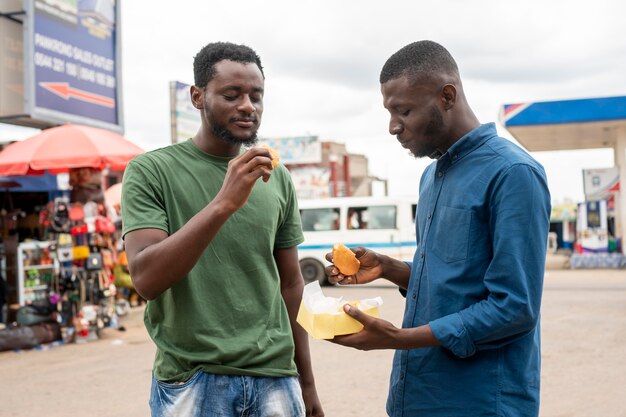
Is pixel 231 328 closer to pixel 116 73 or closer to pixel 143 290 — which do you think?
pixel 143 290

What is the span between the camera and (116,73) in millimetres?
14547

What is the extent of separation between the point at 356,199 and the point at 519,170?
57.6 feet

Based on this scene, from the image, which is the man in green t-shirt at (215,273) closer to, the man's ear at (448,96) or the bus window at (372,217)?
the man's ear at (448,96)

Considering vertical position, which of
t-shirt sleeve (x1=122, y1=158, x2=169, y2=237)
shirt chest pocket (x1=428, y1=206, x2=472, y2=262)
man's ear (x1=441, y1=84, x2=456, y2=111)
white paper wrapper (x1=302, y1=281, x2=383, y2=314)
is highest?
man's ear (x1=441, y1=84, x2=456, y2=111)

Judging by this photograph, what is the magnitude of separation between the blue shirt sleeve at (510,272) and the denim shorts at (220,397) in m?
0.75

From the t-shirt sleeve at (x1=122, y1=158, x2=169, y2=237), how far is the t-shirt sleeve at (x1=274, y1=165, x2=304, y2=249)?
1.74 ft

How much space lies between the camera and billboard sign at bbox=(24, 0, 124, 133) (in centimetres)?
1217

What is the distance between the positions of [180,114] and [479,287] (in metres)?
22.0


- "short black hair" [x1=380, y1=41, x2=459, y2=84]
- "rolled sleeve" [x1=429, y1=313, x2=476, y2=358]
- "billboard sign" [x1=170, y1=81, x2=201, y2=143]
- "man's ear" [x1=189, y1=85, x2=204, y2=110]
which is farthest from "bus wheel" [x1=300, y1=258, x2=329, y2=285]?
"rolled sleeve" [x1=429, y1=313, x2=476, y2=358]

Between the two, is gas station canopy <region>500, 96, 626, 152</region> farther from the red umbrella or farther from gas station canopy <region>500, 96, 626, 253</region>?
the red umbrella

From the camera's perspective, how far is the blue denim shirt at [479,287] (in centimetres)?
193

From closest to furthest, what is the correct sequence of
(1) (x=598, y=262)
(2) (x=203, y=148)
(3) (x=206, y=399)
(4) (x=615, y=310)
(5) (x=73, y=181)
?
(3) (x=206, y=399) → (2) (x=203, y=148) → (5) (x=73, y=181) → (4) (x=615, y=310) → (1) (x=598, y=262)

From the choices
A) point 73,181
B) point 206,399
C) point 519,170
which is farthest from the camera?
point 73,181

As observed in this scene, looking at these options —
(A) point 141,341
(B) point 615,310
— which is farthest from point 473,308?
(B) point 615,310
